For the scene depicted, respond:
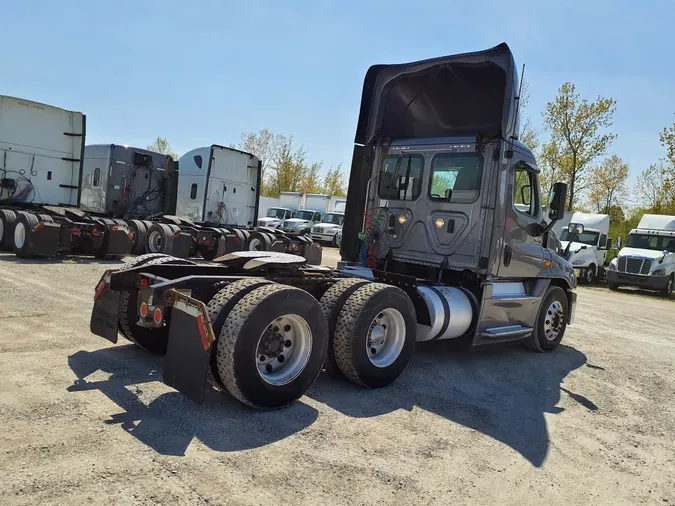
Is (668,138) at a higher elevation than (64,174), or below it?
higher

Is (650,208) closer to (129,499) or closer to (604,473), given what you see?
(604,473)

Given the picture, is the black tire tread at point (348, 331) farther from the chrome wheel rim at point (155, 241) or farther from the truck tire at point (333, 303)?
the chrome wheel rim at point (155, 241)

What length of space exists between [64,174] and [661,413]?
45.8 feet

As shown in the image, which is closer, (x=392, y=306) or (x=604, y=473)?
(x=604, y=473)

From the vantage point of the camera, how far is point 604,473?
3865 mm

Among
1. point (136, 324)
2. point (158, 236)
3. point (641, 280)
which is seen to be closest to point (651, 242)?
point (641, 280)

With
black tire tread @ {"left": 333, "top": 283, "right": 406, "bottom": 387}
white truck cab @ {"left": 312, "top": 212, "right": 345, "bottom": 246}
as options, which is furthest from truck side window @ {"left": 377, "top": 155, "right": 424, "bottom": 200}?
white truck cab @ {"left": 312, "top": 212, "right": 345, "bottom": 246}

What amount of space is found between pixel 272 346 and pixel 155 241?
11.1 metres

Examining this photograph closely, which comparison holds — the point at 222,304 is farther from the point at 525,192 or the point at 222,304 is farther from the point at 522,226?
the point at 525,192

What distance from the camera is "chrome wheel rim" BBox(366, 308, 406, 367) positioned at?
5.26 metres

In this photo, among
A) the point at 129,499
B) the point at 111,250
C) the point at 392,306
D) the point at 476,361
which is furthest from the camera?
the point at 111,250

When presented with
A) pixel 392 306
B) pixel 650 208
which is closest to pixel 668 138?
pixel 650 208

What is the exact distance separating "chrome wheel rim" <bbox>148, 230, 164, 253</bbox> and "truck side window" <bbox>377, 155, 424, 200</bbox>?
8797 mm

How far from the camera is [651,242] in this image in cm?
2123
